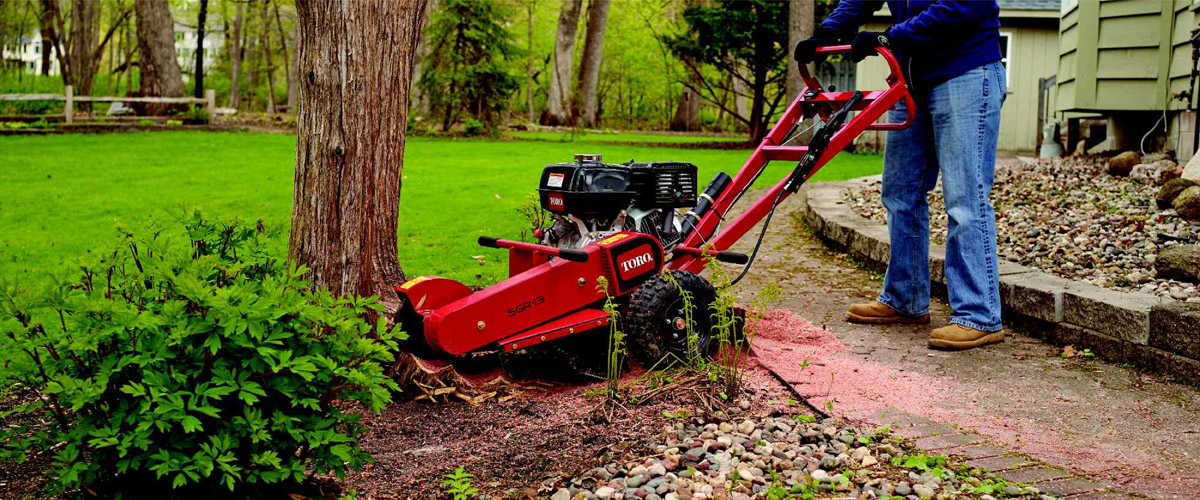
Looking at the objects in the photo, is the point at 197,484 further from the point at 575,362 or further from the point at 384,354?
the point at 575,362

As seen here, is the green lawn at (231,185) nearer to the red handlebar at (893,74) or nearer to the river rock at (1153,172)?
the red handlebar at (893,74)

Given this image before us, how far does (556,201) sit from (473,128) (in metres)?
18.5

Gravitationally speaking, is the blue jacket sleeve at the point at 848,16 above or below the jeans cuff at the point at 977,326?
above

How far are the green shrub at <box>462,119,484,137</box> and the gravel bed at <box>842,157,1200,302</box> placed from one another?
1408 centimetres

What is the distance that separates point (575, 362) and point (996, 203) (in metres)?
5.04

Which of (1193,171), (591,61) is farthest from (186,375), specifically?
(591,61)

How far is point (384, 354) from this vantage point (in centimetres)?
275

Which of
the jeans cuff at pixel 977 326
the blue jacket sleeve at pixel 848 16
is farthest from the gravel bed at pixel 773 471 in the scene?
the blue jacket sleeve at pixel 848 16

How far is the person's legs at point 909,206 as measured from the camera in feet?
16.2

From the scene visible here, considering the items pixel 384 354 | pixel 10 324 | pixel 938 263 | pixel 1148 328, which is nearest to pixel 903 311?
pixel 938 263

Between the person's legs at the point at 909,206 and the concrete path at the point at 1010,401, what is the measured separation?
7.1 inches

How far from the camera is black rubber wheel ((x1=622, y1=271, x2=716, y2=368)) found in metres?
3.97

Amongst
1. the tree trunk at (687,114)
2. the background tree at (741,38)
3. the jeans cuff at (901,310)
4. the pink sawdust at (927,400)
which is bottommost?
the pink sawdust at (927,400)

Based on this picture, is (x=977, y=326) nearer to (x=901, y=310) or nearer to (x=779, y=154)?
(x=901, y=310)
